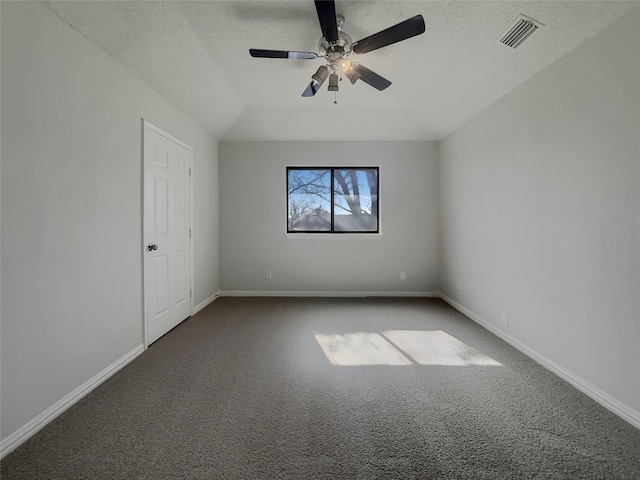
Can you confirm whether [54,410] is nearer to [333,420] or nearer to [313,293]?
[333,420]

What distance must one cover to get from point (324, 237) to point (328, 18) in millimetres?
3032

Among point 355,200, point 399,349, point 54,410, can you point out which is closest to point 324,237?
point 355,200

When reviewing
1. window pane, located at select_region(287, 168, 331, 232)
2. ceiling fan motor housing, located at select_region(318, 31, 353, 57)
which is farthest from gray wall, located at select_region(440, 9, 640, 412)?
window pane, located at select_region(287, 168, 331, 232)

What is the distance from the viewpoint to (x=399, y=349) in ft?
8.73

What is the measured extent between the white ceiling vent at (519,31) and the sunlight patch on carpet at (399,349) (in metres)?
2.55

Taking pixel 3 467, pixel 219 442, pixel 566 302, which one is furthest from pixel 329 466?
pixel 566 302

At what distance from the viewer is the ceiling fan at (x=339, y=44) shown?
6.08 ft

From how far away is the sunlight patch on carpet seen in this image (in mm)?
2412

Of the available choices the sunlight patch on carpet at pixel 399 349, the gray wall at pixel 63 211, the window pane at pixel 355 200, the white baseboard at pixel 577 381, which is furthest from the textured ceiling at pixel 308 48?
the sunlight patch on carpet at pixel 399 349

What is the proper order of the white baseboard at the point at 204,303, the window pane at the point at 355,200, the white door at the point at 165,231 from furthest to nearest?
the window pane at the point at 355,200
the white baseboard at the point at 204,303
the white door at the point at 165,231

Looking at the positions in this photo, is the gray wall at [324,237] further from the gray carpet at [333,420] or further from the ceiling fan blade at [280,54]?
the ceiling fan blade at [280,54]

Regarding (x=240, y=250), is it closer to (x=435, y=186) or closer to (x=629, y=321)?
(x=435, y=186)

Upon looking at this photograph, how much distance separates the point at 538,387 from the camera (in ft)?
6.64

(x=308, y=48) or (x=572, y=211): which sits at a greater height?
(x=308, y=48)
